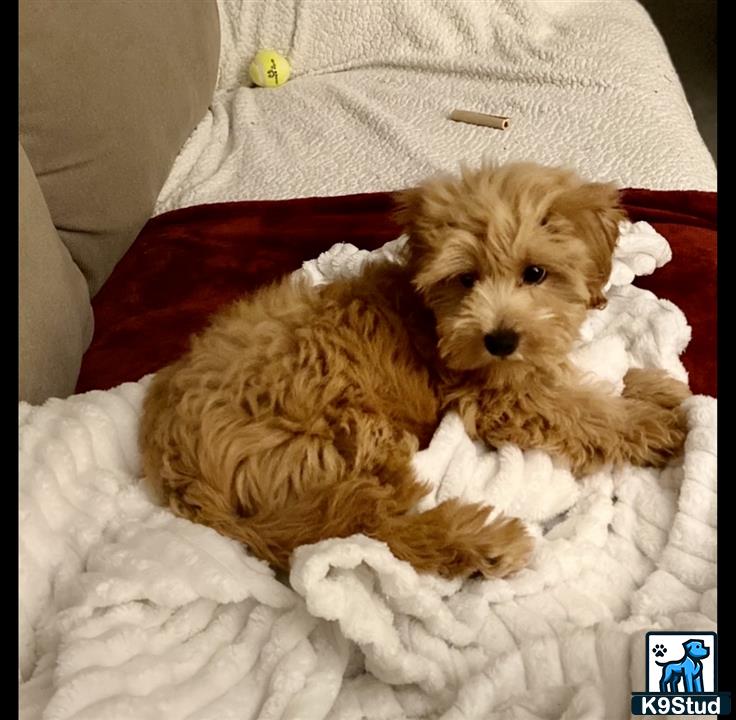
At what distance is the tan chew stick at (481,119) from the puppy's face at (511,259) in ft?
3.09

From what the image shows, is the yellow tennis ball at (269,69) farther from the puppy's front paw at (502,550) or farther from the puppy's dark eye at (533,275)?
the puppy's front paw at (502,550)

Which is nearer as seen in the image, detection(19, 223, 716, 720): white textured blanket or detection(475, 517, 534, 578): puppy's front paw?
detection(19, 223, 716, 720): white textured blanket

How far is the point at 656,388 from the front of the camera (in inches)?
63.2

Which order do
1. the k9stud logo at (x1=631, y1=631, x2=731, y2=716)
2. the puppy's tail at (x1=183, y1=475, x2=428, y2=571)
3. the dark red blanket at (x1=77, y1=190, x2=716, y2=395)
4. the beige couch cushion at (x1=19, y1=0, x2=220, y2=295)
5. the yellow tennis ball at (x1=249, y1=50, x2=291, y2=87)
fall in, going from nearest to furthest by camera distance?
the k9stud logo at (x1=631, y1=631, x2=731, y2=716) < the puppy's tail at (x1=183, y1=475, x2=428, y2=571) < the dark red blanket at (x1=77, y1=190, x2=716, y2=395) < the beige couch cushion at (x1=19, y1=0, x2=220, y2=295) < the yellow tennis ball at (x1=249, y1=50, x2=291, y2=87)

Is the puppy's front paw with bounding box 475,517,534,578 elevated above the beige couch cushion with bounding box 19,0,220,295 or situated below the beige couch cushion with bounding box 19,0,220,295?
below

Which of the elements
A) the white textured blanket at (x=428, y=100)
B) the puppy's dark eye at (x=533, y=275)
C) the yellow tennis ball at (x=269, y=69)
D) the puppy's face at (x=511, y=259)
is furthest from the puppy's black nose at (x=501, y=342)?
the yellow tennis ball at (x=269, y=69)

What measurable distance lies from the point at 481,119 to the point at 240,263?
0.96 m

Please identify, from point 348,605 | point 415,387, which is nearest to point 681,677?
point 348,605

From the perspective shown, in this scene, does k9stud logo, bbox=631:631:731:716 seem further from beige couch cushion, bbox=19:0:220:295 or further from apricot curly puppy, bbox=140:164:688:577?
beige couch cushion, bbox=19:0:220:295

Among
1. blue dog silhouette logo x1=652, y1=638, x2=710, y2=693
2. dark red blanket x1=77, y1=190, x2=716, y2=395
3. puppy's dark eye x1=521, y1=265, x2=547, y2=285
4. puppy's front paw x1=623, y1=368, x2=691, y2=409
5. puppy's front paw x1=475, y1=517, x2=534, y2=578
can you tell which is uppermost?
puppy's dark eye x1=521, y1=265, x2=547, y2=285

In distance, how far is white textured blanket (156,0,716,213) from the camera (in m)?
2.31

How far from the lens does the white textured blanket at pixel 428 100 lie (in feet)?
7.59

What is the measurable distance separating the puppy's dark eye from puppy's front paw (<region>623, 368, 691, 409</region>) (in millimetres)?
345

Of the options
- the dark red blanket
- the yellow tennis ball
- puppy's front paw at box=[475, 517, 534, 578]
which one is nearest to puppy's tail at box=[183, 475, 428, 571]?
puppy's front paw at box=[475, 517, 534, 578]
